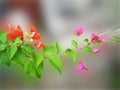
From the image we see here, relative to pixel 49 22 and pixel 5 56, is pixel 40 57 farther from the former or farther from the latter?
pixel 49 22

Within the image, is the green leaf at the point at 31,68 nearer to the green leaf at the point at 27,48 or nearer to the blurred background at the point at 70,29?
the green leaf at the point at 27,48

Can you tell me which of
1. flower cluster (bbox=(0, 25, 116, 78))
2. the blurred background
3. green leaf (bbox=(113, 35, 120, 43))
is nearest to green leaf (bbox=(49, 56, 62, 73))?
flower cluster (bbox=(0, 25, 116, 78))

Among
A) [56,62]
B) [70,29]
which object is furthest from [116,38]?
[70,29]

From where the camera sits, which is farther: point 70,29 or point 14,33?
point 70,29

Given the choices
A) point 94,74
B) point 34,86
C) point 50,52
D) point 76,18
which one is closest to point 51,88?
point 34,86

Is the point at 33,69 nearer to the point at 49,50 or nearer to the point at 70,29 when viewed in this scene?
the point at 49,50

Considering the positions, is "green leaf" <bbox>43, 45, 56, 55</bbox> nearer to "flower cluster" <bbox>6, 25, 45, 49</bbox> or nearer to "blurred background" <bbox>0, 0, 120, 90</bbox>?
"flower cluster" <bbox>6, 25, 45, 49</bbox>
